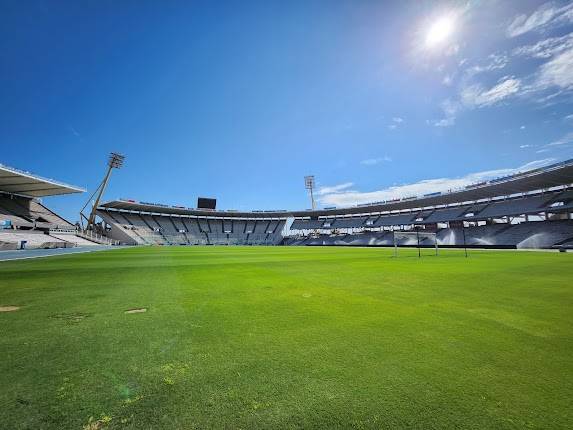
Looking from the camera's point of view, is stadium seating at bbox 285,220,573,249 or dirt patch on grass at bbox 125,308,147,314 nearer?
dirt patch on grass at bbox 125,308,147,314

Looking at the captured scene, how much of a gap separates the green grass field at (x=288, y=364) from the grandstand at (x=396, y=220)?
34972 mm

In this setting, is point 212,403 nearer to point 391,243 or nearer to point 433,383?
point 433,383

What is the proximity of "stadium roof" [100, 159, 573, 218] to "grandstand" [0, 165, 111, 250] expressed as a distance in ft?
47.5

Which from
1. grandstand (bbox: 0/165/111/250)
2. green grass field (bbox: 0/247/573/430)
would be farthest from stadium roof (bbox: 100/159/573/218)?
green grass field (bbox: 0/247/573/430)

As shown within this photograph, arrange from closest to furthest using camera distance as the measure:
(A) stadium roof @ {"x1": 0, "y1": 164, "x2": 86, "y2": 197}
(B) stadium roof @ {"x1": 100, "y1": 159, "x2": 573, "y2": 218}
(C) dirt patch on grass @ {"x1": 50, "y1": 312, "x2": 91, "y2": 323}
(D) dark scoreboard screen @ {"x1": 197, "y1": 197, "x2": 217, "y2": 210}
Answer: (C) dirt patch on grass @ {"x1": 50, "y1": 312, "x2": 91, "y2": 323} < (B) stadium roof @ {"x1": 100, "y1": 159, "x2": 573, "y2": 218} < (A) stadium roof @ {"x1": 0, "y1": 164, "x2": 86, "y2": 197} < (D) dark scoreboard screen @ {"x1": 197, "y1": 197, "x2": 217, "y2": 210}

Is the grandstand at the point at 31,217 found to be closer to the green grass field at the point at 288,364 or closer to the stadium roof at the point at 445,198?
the stadium roof at the point at 445,198

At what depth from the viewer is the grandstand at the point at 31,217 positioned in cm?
3478

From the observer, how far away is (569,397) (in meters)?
2.20

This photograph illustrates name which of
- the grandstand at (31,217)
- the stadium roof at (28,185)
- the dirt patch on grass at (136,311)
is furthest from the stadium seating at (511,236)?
the stadium roof at (28,185)

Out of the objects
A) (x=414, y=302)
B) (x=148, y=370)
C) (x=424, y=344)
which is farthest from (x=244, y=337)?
(x=414, y=302)

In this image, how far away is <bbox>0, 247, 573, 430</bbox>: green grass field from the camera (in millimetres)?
1973

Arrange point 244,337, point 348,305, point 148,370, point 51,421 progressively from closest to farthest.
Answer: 1. point 51,421
2. point 148,370
3. point 244,337
4. point 348,305

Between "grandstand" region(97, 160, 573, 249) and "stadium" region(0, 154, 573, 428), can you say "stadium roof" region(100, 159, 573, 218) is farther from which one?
"stadium" region(0, 154, 573, 428)

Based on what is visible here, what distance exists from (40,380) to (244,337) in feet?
6.67
